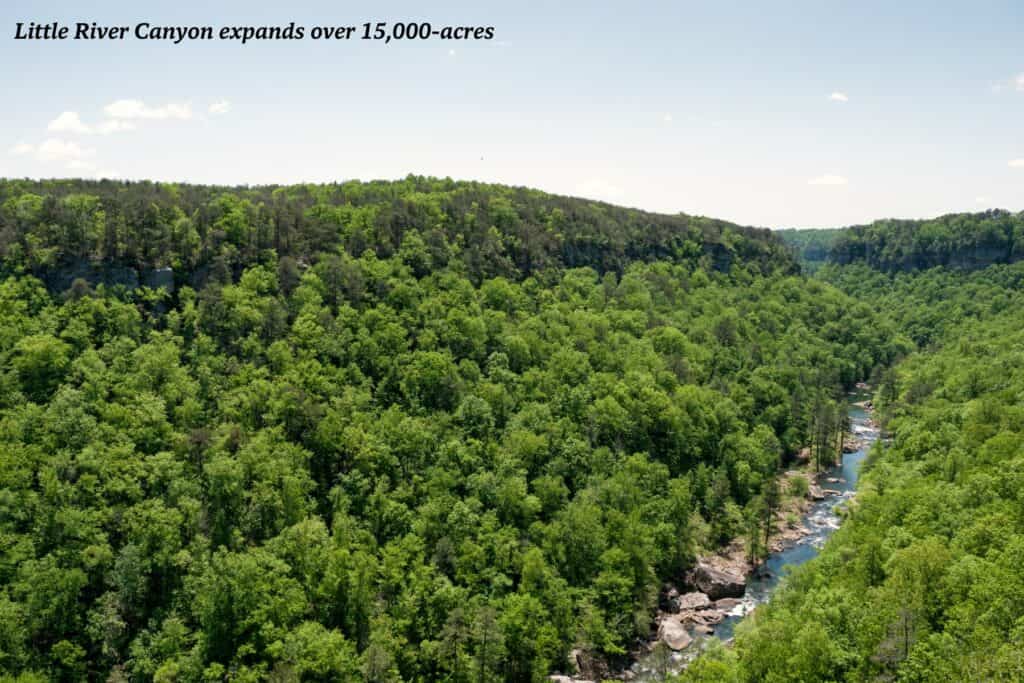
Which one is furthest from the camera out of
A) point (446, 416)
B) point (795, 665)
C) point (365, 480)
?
point (446, 416)

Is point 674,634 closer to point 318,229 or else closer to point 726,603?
point 726,603

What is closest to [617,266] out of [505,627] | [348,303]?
[348,303]

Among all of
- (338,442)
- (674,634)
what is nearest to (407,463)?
(338,442)

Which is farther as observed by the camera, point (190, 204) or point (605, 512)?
point (190, 204)

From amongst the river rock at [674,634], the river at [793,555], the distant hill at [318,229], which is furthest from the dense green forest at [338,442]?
the river at [793,555]

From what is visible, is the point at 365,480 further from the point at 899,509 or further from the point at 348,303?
the point at 899,509

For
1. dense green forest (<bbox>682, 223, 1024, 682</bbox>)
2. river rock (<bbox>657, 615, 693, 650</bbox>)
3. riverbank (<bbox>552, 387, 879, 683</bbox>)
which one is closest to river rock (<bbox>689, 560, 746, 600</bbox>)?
riverbank (<bbox>552, 387, 879, 683</bbox>)

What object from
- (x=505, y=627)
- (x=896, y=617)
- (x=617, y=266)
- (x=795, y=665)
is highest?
(x=617, y=266)
